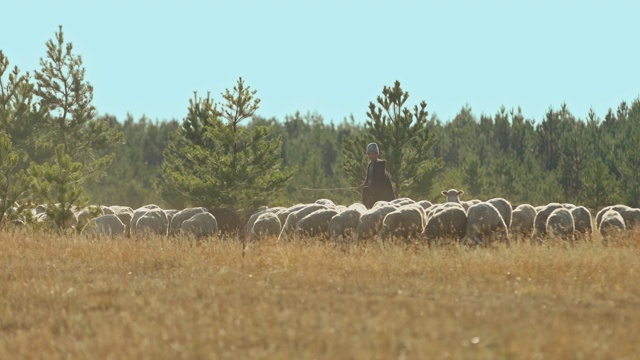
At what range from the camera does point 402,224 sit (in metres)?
16.5

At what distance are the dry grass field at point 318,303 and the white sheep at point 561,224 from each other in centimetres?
259

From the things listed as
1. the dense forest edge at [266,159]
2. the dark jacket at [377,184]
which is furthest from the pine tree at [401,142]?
the dark jacket at [377,184]

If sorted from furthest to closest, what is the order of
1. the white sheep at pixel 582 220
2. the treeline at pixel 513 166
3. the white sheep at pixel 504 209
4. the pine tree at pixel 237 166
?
the treeline at pixel 513 166, the pine tree at pixel 237 166, the white sheep at pixel 504 209, the white sheep at pixel 582 220

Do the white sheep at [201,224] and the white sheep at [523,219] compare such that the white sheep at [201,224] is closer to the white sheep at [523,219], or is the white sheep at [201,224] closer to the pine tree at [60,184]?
the pine tree at [60,184]

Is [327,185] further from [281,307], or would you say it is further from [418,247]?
[281,307]

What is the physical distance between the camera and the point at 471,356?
664cm

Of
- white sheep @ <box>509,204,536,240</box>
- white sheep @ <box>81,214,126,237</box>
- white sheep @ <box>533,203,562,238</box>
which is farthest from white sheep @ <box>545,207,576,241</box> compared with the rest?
white sheep @ <box>81,214,126,237</box>

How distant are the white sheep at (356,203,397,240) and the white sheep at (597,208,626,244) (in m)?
4.85

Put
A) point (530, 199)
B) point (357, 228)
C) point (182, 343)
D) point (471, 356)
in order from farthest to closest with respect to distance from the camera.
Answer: point (530, 199)
point (357, 228)
point (182, 343)
point (471, 356)

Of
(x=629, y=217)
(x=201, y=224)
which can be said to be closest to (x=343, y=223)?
(x=201, y=224)

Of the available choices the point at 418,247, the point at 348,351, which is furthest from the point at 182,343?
the point at 418,247

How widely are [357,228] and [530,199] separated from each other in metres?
26.2

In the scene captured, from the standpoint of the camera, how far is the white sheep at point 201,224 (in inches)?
868

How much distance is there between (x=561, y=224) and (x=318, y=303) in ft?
33.9
